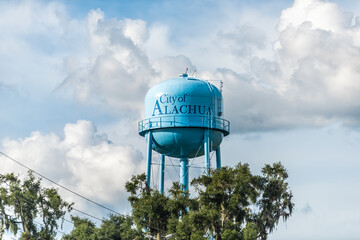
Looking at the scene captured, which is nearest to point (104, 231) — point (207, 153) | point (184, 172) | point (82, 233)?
point (82, 233)

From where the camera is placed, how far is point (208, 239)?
48.3 metres

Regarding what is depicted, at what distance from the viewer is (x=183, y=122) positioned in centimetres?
5250

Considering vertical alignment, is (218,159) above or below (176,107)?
below

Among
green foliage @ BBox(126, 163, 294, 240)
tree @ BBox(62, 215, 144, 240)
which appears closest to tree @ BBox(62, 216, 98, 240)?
tree @ BBox(62, 215, 144, 240)

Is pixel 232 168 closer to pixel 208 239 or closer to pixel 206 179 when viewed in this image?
pixel 206 179

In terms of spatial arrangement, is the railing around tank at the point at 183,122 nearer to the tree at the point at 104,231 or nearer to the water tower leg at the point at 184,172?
the water tower leg at the point at 184,172

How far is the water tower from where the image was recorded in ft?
173

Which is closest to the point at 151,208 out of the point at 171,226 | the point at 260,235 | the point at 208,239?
the point at 171,226

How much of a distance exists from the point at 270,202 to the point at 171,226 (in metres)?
9.34

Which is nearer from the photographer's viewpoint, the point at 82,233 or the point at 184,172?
the point at 184,172

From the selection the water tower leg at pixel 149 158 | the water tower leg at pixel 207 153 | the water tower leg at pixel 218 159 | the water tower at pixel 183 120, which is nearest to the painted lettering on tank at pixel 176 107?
the water tower at pixel 183 120

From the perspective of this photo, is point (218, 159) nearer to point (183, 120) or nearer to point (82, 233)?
point (183, 120)

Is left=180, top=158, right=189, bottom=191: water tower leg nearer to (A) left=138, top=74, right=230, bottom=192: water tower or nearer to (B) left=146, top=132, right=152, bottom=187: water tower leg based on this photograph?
(A) left=138, top=74, right=230, bottom=192: water tower

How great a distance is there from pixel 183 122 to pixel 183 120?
0.18 m
